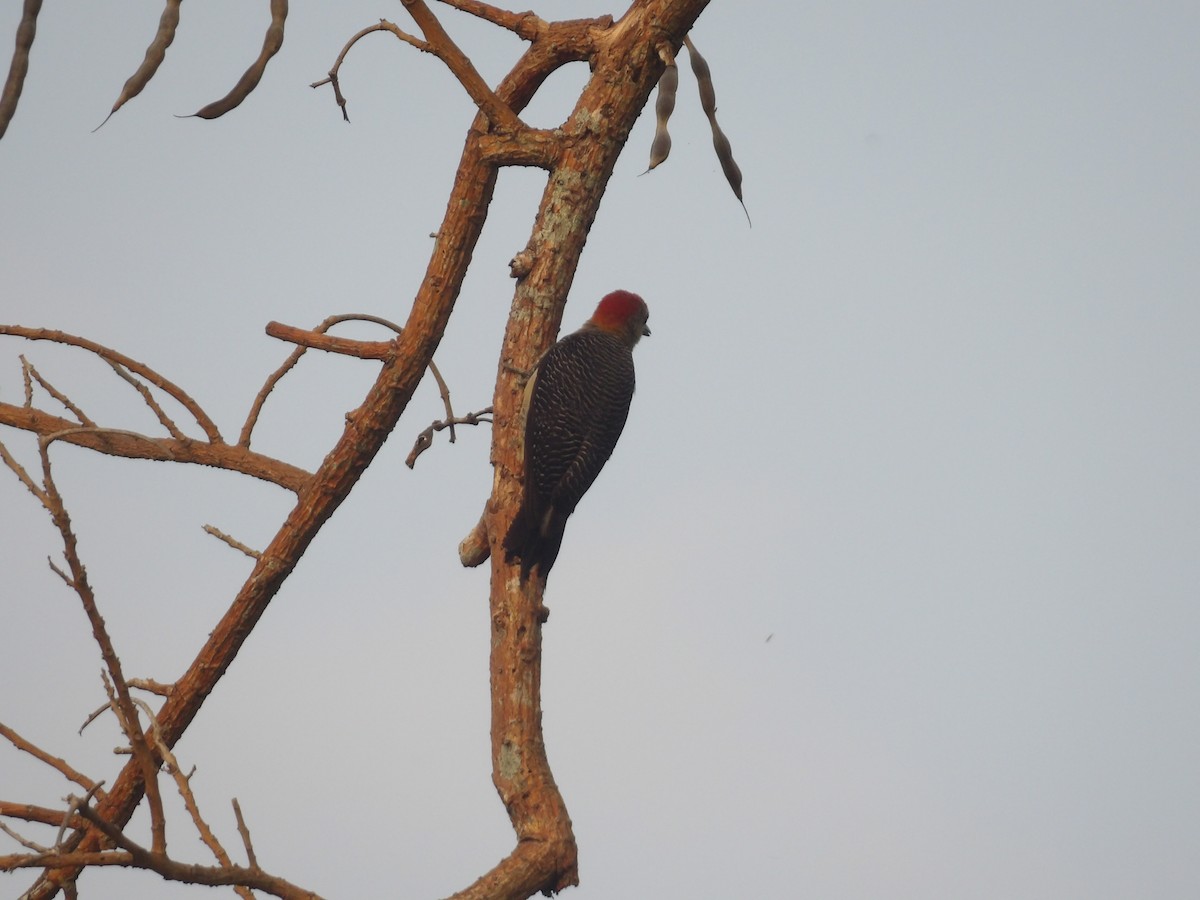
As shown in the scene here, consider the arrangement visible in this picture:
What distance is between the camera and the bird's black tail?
431cm

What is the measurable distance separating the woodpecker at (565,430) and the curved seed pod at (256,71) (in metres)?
1.43

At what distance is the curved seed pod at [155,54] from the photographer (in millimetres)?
3217

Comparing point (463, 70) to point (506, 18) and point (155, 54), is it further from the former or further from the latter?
point (155, 54)

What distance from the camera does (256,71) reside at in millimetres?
3562

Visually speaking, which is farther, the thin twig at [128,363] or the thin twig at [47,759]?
the thin twig at [128,363]

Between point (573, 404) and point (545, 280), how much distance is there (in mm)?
1174

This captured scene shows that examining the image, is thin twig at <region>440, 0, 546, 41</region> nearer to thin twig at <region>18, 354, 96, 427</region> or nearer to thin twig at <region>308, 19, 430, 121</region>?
thin twig at <region>308, 19, 430, 121</region>

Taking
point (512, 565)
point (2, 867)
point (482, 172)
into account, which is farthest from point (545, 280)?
point (2, 867)

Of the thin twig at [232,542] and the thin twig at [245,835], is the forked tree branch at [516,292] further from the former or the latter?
the thin twig at [245,835]

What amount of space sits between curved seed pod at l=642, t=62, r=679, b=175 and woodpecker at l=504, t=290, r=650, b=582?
85 centimetres

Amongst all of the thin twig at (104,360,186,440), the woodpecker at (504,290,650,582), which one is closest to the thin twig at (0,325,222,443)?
the thin twig at (104,360,186,440)

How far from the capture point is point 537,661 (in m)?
4.04

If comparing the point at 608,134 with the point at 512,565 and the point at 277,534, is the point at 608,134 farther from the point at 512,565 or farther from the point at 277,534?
the point at 277,534

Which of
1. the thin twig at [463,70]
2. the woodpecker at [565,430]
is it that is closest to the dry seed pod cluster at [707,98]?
the thin twig at [463,70]
